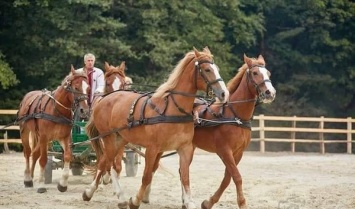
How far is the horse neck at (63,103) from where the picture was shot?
1256cm

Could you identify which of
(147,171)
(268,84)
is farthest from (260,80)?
(147,171)

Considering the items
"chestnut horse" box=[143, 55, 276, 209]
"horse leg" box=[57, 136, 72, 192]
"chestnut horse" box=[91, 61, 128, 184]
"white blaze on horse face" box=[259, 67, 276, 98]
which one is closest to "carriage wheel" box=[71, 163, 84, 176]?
"horse leg" box=[57, 136, 72, 192]

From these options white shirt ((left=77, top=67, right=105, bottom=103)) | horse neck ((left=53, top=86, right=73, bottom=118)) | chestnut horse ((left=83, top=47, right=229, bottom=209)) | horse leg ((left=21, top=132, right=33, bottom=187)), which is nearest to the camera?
chestnut horse ((left=83, top=47, right=229, bottom=209))

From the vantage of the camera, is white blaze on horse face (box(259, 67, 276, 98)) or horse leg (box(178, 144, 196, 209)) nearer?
horse leg (box(178, 144, 196, 209))

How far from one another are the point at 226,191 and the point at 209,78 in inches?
155

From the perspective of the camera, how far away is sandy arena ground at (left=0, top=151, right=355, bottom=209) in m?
11.2

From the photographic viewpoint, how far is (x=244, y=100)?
34.3 ft

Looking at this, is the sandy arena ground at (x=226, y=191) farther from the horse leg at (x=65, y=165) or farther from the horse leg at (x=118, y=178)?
the horse leg at (x=118, y=178)

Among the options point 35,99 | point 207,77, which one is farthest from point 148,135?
point 35,99

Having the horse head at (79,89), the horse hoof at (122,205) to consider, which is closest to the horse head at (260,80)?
the horse hoof at (122,205)

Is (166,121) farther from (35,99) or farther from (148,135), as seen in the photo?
(35,99)

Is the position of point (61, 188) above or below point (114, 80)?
below

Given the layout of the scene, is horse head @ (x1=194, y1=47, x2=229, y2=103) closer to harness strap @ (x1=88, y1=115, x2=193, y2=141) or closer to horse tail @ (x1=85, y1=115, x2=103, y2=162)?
harness strap @ (x1=88, y1=115, x2=193, y2=141)

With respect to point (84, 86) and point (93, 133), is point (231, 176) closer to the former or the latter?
point (93, 133)
